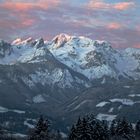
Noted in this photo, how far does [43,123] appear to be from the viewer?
176 m

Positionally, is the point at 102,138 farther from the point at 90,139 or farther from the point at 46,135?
the point at 46,135

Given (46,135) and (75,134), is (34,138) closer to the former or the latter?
(46,135)

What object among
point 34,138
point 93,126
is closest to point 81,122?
point 93,126

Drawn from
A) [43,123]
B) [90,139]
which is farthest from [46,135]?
[90,139]

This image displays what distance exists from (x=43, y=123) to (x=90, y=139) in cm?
1672

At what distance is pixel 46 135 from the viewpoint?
177 meters

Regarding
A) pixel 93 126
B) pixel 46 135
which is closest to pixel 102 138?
pixel 93 126

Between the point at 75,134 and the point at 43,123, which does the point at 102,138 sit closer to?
the point at 75,134

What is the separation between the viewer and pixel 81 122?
592ft

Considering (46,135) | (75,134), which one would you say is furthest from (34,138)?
(75,134)

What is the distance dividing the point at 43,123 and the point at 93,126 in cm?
1809

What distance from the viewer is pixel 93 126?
600 feet

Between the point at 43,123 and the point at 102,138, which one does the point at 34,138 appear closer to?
the point at 43,123

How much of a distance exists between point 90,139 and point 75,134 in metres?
7.21
